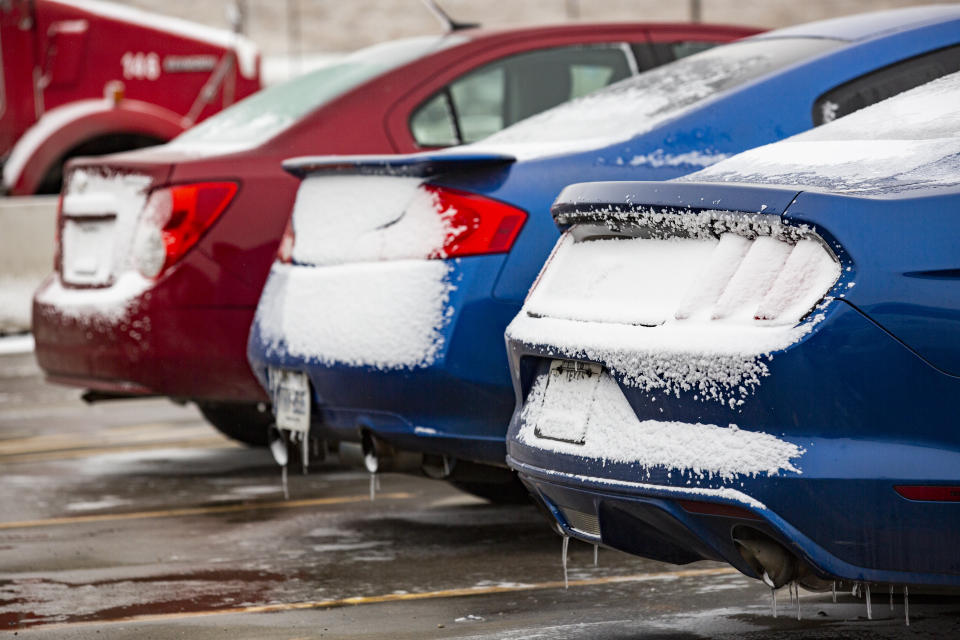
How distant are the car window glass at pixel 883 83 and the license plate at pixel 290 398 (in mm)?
1811

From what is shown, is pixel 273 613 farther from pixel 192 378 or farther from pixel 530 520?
pixel 192 378

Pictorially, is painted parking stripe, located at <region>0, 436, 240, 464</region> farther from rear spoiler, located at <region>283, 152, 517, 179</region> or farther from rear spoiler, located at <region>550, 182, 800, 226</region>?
rear spoiler, located at <region>550, 182, 800, 226</region>

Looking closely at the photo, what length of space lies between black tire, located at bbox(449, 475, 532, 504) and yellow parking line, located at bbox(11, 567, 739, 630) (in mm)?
1179

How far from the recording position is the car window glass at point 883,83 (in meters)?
5.41

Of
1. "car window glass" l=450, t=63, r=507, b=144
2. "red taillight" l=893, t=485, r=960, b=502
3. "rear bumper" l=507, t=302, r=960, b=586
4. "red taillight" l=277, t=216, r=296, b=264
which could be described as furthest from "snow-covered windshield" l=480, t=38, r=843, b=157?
"red taillight" l=893, t=485, r=960, b=502

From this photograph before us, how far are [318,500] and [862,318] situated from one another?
3.53 m

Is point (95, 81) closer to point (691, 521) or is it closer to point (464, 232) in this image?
point (464, 232)

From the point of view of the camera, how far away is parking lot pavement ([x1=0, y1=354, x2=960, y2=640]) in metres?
4.63

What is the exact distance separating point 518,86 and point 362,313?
2.28 metres

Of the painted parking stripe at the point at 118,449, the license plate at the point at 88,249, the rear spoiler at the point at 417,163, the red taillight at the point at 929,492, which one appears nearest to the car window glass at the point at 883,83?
the rear spoiler at the point at 417,163

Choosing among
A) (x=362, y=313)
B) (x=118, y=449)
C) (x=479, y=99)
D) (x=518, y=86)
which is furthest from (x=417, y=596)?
(x=118, y=449)

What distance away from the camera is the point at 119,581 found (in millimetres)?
5320

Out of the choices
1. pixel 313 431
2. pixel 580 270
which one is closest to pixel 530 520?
pixel 313 431

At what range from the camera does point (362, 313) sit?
534 cm
